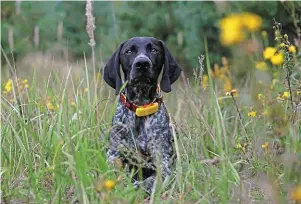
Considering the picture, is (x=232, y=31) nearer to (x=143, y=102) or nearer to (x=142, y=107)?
(x=142, y=107)

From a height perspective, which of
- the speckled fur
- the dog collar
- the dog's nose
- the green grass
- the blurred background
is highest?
the dog's nose

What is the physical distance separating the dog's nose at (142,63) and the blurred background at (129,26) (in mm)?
3999

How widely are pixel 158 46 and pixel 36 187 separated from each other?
2046mm

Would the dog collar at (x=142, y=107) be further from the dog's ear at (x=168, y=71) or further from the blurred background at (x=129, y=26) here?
the blurred background at (x=129, y=26)

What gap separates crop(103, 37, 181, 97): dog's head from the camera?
15.4 ft

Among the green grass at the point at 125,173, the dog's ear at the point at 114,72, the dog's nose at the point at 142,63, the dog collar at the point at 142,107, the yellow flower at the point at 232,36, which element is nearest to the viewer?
the yellow flower at the point at 232,36

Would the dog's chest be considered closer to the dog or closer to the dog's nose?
the dog

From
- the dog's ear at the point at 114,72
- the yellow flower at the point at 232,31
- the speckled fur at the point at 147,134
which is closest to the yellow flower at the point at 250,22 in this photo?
the yellow flower at the point at 232,31

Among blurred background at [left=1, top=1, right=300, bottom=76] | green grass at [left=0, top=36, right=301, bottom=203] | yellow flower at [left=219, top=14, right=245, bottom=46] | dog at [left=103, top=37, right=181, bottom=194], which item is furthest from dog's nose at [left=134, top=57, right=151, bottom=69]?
blurred background at [left=1, top=1, right=300, bottom=76]

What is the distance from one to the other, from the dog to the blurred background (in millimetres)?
3723

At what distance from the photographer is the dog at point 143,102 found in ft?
15.2

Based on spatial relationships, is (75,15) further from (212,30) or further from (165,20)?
(212,30)

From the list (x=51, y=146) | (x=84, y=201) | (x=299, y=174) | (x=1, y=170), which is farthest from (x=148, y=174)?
(x=299, y=174)

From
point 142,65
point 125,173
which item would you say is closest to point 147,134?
point 142,65
